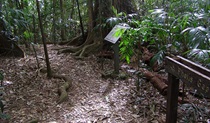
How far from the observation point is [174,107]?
2.73 meters

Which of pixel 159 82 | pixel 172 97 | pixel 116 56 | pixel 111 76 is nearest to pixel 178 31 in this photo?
pixel 172 97

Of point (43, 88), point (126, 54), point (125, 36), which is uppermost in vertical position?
point (125, 36)

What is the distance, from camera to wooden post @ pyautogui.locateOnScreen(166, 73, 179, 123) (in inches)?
104

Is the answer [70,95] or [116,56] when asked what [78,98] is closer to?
[70,95]

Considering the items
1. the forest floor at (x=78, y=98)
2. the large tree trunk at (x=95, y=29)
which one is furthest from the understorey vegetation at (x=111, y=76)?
the large tree trunk at (x=95, y=29)

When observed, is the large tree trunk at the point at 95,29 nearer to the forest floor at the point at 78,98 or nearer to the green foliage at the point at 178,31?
the forest floor at the point at 78,98

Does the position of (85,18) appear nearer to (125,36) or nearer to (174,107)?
(125,36)

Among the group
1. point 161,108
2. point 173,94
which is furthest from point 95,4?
point 173,94

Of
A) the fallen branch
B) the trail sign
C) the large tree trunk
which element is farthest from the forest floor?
the large tree trunk

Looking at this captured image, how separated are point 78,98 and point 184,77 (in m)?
2.51

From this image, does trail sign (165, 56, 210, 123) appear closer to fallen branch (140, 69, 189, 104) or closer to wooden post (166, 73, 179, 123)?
wooden post (166, 73, 179, 123)

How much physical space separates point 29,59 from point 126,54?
3319 mm

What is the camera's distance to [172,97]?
8.84ft

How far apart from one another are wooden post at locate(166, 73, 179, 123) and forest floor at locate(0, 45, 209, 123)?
0.52 m
